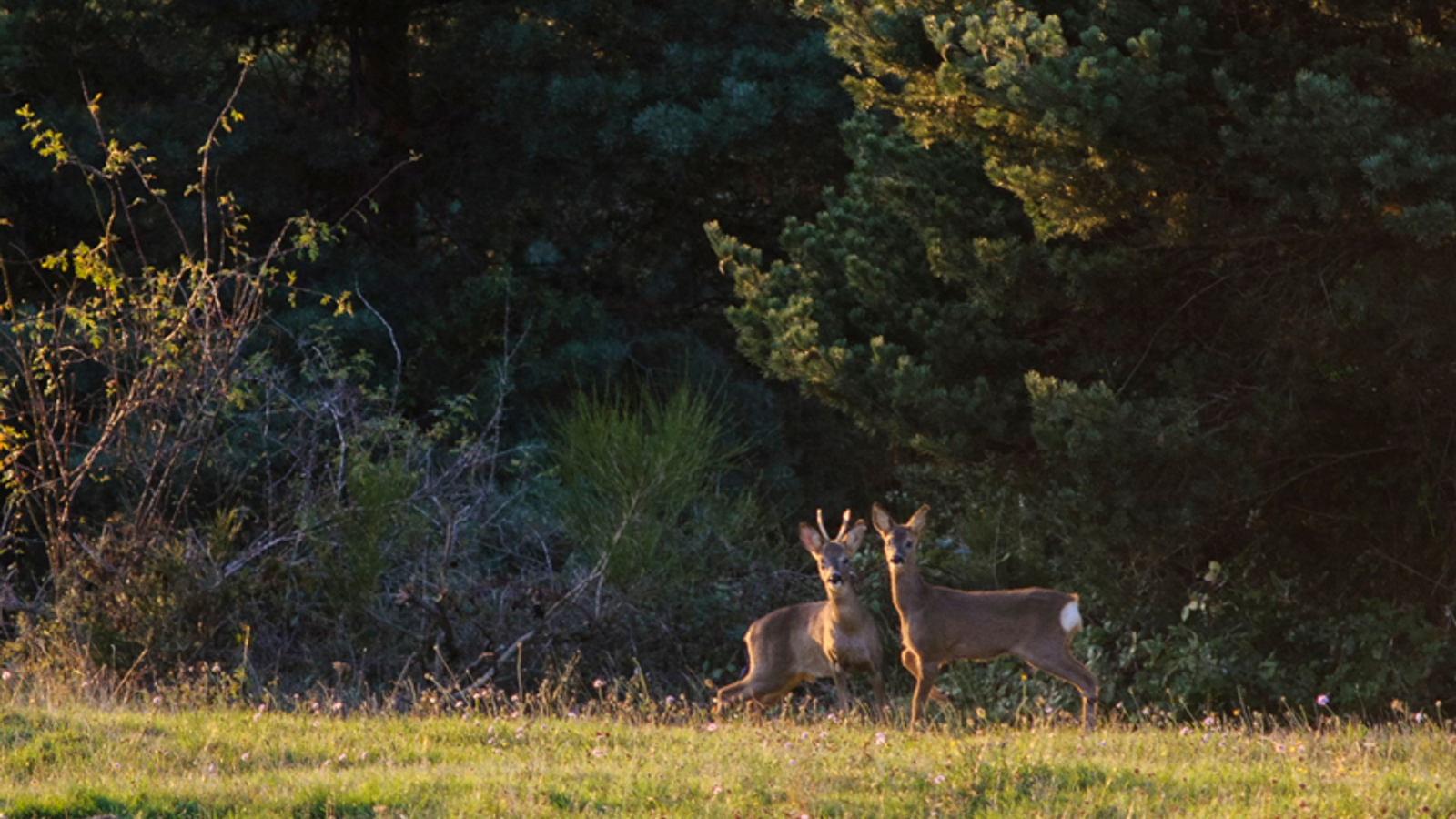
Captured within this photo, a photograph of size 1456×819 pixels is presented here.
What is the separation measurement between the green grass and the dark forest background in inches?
91.6

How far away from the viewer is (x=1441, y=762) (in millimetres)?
7238

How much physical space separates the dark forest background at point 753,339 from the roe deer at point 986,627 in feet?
3.18

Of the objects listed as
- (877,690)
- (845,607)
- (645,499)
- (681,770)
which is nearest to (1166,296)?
(845,607)

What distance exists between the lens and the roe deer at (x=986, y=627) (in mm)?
9320

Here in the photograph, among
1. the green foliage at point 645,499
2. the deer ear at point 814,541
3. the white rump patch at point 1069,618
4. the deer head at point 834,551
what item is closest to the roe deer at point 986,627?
the white rump patch at point 1069,618

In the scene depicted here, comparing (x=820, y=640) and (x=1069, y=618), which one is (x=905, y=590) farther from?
(x=1069, y=618)

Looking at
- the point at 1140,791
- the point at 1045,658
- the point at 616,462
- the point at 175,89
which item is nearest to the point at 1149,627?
the point at 1045,658

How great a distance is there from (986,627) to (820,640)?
941 millimetres

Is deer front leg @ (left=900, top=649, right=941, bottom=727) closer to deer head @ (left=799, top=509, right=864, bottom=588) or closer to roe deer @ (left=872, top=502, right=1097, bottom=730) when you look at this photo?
roe deer @ (left=872, top=502, right=1097, bottom=730)

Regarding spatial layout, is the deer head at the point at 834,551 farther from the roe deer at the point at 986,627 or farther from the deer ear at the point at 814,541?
the roe deer at the point at 986,627

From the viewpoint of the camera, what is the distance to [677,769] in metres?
6.89

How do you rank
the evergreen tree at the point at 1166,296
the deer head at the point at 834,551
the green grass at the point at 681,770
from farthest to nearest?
the deer head at the point at 834,551 → the evergreen tree at the point at 1166,296 → the green grass at the point at 681,770

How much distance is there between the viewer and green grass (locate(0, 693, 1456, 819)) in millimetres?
6207

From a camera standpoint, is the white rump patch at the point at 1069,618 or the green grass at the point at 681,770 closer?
the green grass at the point at 681,770
